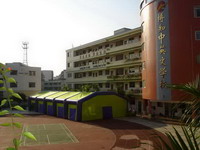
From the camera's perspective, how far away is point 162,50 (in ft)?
105

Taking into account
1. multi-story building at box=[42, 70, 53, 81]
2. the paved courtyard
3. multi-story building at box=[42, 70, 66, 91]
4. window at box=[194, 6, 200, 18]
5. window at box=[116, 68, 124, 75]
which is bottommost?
the paved courtyard

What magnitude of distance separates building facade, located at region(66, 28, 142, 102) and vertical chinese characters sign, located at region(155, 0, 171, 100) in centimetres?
997

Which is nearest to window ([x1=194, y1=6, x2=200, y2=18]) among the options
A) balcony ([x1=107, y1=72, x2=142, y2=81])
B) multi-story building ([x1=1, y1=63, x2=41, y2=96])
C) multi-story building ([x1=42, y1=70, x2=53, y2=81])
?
balcony ([x1=107, y1=72, x2=142, y2=81])

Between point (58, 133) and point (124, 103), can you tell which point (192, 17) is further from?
point (58, 133)

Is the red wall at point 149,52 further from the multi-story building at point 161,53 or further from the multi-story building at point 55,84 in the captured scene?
the multi-story building at point 55,84

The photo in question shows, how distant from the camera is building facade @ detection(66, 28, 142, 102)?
146 feet

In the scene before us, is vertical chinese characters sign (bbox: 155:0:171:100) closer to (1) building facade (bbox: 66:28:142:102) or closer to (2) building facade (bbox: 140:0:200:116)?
(2) building facade (bbox: 140:0:200:116)

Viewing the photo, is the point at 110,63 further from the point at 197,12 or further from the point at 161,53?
the point at 197,12

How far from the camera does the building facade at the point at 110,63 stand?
44.5 metres

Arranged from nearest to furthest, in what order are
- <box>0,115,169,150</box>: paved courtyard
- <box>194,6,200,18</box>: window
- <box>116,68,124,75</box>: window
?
<box>0,115,169,150</box>: paved courtyard
<box>194,6,200,18</box>: window
<box>116,68,124,75</box>: window

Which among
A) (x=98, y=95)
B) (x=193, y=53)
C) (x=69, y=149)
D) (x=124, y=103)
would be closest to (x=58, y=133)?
(x=69, y=149)

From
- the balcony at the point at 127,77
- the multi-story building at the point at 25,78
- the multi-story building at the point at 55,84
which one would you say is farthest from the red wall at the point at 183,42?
the multi-story building at the point at 55,84

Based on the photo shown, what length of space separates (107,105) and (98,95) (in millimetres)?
2748

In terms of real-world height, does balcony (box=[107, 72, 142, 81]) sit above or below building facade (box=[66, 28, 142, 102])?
below
